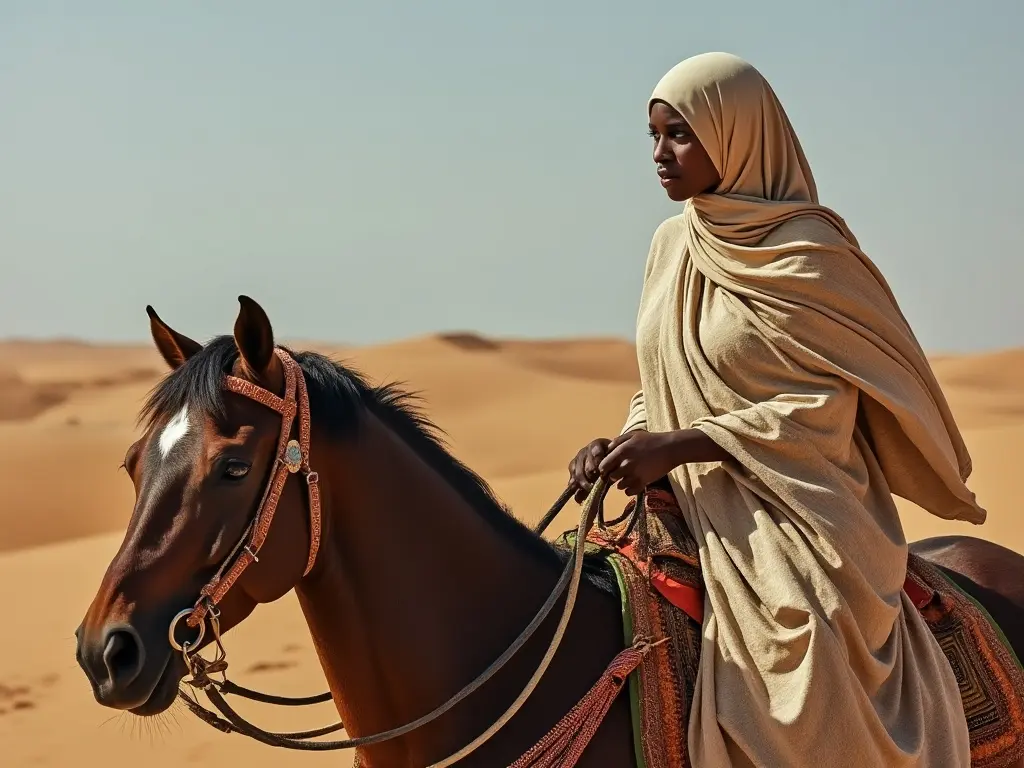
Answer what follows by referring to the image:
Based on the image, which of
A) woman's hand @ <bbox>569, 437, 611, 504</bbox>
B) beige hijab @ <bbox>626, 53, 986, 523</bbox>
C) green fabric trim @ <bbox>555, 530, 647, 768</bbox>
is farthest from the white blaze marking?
beige hijab @ <bbox>626, 53, 986, 523</bbox>

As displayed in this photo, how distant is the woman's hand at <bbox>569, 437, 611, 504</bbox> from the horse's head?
2.95 feet

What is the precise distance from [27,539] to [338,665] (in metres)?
17.1

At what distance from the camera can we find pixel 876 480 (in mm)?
3408

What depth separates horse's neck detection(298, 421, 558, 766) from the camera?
300 cm

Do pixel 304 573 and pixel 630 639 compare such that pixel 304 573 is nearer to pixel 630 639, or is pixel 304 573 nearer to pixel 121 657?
pixel 121 657

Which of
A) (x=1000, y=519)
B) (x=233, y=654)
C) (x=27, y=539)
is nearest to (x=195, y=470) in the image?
(x=233, y=654)

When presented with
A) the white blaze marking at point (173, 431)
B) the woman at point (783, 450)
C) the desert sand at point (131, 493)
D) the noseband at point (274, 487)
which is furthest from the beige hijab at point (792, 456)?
the desert sand at point (131, 493)

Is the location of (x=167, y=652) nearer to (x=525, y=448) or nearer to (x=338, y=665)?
(x=338, y=665)

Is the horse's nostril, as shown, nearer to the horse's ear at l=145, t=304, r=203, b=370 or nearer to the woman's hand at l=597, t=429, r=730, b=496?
the horse's ear at l=145, t=304, r=203, b=370

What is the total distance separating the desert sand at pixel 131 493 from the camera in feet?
28.5

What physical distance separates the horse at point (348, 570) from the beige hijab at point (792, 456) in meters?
0.35

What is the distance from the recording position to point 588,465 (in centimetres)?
343

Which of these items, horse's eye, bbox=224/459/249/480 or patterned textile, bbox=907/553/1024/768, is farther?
patterned textile, bbox=907/553/1024/768

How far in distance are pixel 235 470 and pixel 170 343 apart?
60 centimetres
